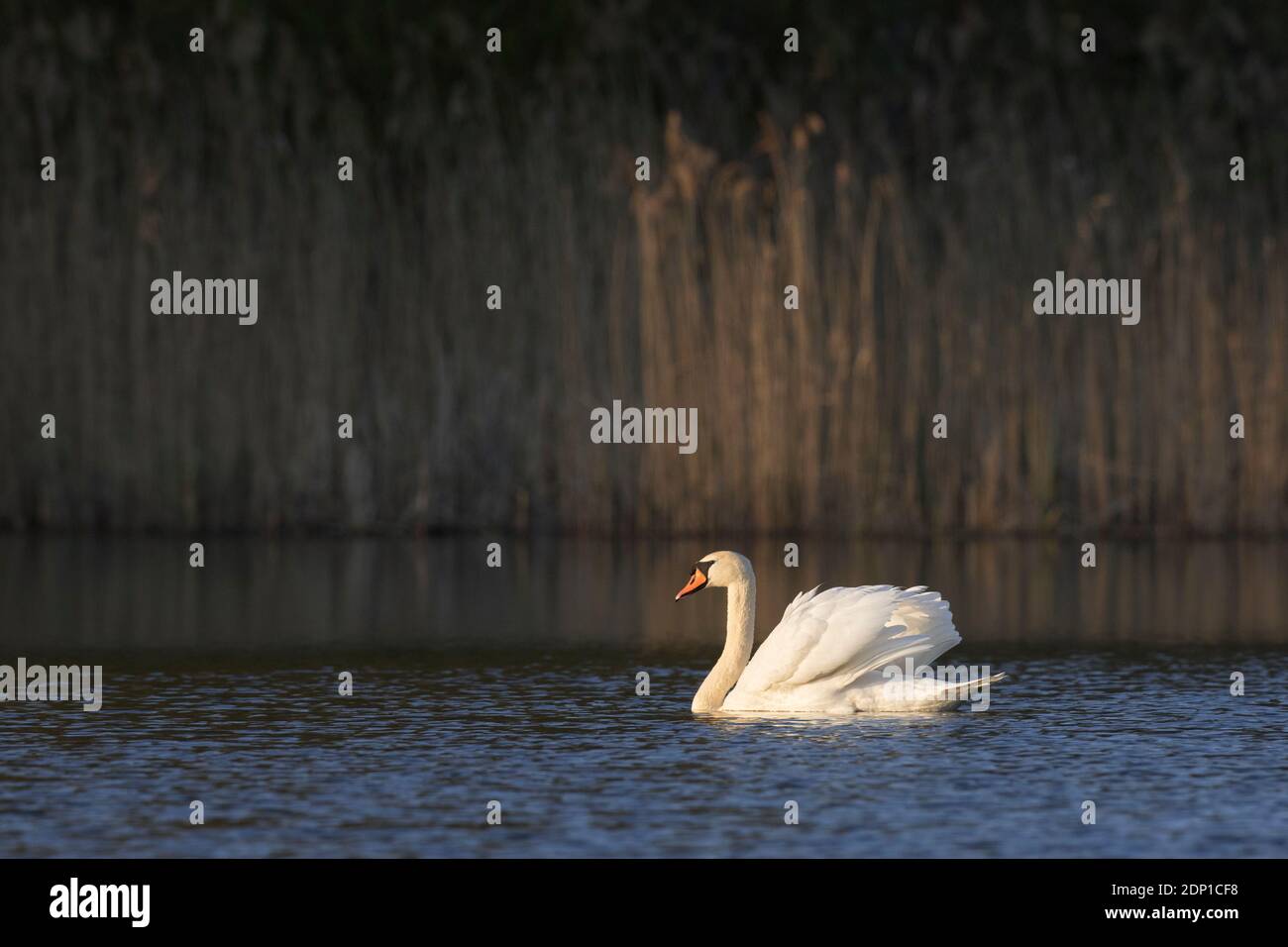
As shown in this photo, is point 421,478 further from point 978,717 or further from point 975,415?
point 978,717

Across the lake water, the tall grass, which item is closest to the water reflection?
the lake water

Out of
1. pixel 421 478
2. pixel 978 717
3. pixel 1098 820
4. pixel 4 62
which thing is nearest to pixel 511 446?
pixel 421 478

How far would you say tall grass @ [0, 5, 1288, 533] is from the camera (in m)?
14.7

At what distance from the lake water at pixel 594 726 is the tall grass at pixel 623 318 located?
1620 millimetres

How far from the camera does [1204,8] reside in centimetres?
1781

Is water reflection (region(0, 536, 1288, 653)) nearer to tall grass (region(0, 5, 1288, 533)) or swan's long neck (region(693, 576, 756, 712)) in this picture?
tall grass (region(0, 5, 1288, 533))

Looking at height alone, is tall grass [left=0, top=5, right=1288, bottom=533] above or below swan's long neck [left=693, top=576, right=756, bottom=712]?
above

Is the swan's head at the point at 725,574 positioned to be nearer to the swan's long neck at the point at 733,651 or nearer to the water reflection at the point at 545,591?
the swan's long neck at the point at 733,651

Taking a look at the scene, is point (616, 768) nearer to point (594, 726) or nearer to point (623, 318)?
point (594, 726)

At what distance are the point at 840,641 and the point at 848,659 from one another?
0.32 ft

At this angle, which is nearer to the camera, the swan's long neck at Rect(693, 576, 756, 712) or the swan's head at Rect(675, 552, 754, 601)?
the swan's long neck at Rect(693, 576, 756, 712)

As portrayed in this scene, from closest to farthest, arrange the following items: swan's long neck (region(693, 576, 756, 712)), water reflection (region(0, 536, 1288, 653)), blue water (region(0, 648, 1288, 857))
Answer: blue water (region(0, 648, 1288, 857)) < swan's long neck (region(693, 576, 756, 712)) < water reflection (region(0, 536, 1288, 653))
